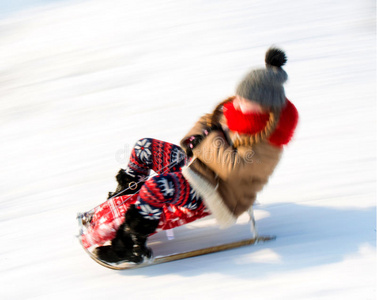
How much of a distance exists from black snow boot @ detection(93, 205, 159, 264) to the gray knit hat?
53 centimetres

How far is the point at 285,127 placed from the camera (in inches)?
48.3

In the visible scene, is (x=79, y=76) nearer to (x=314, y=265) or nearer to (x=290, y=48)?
(x=290, y=48)

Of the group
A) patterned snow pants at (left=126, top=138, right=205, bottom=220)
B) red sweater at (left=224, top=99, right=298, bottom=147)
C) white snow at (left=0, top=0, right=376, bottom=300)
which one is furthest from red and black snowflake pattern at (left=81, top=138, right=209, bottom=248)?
red sweater at (left=224, top=99, right=298, bottom=147)

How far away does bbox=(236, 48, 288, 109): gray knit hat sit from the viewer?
1177 mm

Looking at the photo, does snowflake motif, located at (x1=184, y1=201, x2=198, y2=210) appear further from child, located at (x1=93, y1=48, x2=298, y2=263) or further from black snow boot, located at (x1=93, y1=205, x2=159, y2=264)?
black snow boot, located at (x1=93, y1=205, x2=159, y2=264)

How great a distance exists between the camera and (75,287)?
1.51 m

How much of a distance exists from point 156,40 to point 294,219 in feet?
6.21

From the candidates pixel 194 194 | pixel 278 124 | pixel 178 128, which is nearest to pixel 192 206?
pixel 194 194

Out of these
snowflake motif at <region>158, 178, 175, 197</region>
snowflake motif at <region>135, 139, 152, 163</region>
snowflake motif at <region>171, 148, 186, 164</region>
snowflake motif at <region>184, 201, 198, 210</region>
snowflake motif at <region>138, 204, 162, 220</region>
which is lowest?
snowflake motif at <region>184, 201, 198, 210</region>

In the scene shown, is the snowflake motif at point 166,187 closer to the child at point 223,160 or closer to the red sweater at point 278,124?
the child at point 223,160

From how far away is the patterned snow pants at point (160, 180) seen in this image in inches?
53.4

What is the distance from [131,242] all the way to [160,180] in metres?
0.25

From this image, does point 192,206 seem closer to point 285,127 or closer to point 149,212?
point 149,212

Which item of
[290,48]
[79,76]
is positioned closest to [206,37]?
[290,48]
